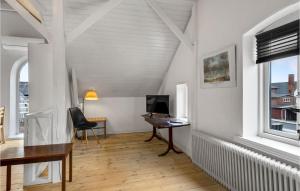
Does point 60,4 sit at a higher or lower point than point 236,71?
higher

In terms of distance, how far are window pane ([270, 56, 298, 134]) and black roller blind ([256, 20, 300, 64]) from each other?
0.14 m

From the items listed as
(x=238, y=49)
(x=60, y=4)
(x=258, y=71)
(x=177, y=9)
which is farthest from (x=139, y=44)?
(x=258, y=71)

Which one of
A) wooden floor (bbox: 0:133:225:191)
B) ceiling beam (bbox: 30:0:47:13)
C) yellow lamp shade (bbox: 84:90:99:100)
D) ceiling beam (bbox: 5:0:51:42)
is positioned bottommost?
wooden floor (bbox: 0:133:225:191)

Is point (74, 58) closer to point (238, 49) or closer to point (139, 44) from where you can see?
point (139, 44)

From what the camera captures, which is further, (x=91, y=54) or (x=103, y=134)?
(x=103, y=134)

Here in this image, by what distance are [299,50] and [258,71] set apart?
0.58 metres

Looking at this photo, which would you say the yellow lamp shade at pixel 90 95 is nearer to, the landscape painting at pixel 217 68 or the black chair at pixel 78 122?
the black chair at pixel 78 122

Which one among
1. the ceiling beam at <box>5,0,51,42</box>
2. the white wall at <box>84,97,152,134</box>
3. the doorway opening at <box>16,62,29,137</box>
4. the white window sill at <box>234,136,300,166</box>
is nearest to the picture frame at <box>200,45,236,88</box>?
the white window sill at <box>234,136,300,166</box>

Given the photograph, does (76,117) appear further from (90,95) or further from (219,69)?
(219,69)

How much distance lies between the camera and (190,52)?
11.6 feet

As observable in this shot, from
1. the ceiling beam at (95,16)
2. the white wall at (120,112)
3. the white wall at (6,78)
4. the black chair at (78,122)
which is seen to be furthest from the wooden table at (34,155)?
the white wall at (6,78)

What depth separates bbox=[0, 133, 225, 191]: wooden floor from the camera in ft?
8.11

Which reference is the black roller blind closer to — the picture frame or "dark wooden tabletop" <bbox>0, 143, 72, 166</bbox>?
the picture frame

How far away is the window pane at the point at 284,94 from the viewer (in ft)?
6.31
